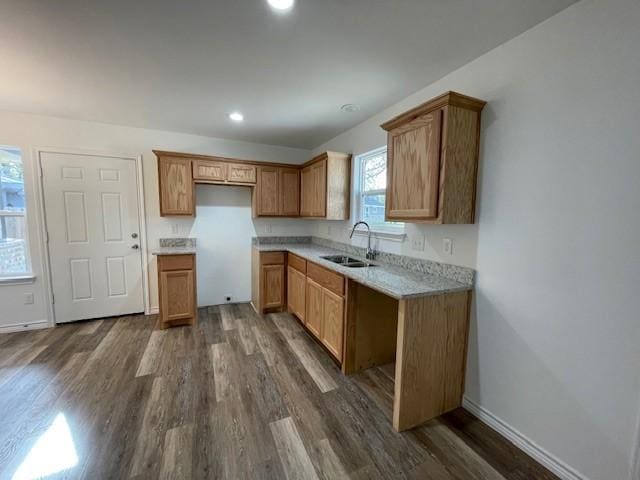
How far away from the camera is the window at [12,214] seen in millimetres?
2996

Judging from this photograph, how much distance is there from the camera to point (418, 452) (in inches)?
62.6

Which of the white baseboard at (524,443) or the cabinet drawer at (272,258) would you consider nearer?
the white baseboard at (524,443)

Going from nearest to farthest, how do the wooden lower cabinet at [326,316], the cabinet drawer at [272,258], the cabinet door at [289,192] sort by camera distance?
the wooden lower cabinet at [326,316], the cabinet drawer at [272,258], the cabinet door at [289,192]

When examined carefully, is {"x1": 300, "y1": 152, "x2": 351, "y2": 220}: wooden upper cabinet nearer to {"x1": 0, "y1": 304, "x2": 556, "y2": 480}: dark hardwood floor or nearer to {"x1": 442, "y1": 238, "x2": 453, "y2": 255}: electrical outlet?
{"x1": 442, "y1": 238, "x2": 453, "y2": 255}: electrical outlet

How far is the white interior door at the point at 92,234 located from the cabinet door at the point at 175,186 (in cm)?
47

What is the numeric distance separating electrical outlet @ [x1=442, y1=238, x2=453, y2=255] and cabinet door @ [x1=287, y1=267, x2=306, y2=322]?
1.56 meters

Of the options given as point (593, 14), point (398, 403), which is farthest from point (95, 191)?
point (593, 14)

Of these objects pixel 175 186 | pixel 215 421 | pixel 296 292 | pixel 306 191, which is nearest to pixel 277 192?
pixel 306 191

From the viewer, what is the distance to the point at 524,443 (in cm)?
160

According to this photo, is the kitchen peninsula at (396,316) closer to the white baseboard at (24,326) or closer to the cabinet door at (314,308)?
the cabinet door at (314,308)

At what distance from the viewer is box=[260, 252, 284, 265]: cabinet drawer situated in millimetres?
3568

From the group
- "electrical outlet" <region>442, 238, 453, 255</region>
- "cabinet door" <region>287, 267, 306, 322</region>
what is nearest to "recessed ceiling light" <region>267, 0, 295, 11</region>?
"electrical outlet" <region>442, 238, 453, 255</region>

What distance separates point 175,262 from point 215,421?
6.46ft

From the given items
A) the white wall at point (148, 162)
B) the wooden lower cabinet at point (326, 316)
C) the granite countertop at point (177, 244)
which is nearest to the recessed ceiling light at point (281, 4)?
the wooden lower cabinet at point (326, 316)
